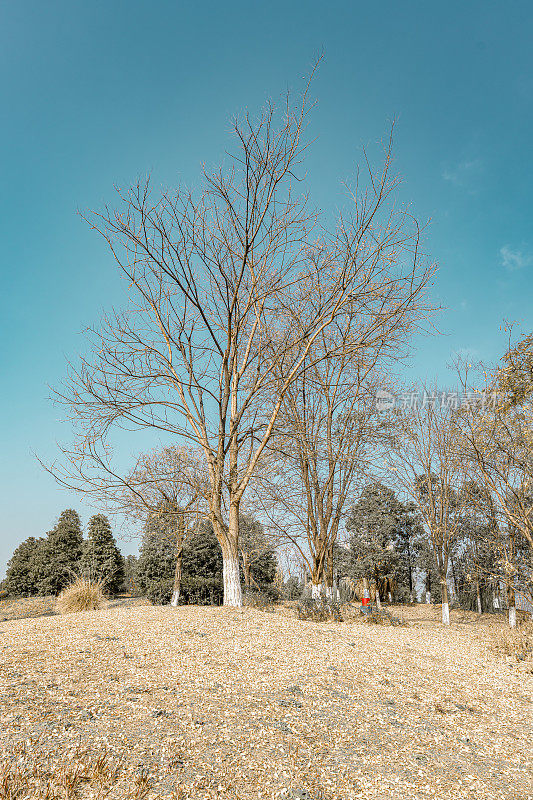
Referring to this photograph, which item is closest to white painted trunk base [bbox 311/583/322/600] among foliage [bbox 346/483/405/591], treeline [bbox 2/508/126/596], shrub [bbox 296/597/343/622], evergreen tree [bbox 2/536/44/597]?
shrub [bbox 296/597/343/622]

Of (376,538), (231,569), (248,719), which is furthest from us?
A: (376,538)

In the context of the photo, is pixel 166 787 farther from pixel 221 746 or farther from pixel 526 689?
pixel 526 689

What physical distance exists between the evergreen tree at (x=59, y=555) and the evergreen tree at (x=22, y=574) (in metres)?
1.15

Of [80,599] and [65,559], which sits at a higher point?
[80,599]

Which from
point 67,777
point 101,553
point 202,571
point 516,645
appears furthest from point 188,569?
point 67,777

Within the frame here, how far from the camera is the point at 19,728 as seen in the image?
3172 mm

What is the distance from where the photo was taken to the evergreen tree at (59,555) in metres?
28.6

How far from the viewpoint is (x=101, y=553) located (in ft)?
87.2

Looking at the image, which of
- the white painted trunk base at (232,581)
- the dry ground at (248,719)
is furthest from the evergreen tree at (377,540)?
the dry ground at (248,719)

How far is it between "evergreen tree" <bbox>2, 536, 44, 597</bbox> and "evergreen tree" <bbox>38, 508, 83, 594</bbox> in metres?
1.15

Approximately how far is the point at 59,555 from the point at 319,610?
2443cm

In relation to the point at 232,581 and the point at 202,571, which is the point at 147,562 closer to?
the point at 202,571

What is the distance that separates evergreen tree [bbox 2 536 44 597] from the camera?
100ft

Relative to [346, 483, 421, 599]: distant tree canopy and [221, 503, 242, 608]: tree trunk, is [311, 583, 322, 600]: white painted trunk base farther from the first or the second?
[346, 483, 421, 599]: distant tree canopy
